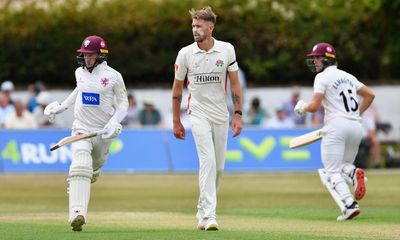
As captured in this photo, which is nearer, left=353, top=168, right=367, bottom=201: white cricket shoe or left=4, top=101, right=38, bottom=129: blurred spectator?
left=353, top=168, right=367, bottom=201: white cricket shoe

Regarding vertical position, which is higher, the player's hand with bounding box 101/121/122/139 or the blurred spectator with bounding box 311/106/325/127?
the player's hand with bounding box 101/121/122/139

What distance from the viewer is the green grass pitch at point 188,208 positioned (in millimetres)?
11203

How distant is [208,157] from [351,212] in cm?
213

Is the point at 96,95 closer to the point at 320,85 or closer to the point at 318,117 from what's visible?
→ the point at 320,85

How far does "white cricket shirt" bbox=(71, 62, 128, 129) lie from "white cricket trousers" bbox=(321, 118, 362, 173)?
262cm

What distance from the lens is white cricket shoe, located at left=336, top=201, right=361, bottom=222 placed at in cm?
1295

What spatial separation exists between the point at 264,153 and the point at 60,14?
9877 mm

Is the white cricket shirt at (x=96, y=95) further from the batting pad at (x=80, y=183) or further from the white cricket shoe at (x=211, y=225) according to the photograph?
the white cricket shoe at (x=211, y=225)

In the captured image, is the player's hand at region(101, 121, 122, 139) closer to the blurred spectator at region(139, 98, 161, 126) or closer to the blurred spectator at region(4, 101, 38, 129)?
the blurred spectator at region(4, 101, 38, 129)

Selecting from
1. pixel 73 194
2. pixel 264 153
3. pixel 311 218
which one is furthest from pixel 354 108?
pixel 264 153

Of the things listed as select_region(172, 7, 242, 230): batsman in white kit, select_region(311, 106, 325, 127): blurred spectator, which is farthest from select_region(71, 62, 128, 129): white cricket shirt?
select_region(311, 106, 325, 127): blurred spectator

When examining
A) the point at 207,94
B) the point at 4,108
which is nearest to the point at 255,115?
the point at 4,108

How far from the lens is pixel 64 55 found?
31.8 m

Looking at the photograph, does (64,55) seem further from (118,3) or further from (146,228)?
(146,228)
